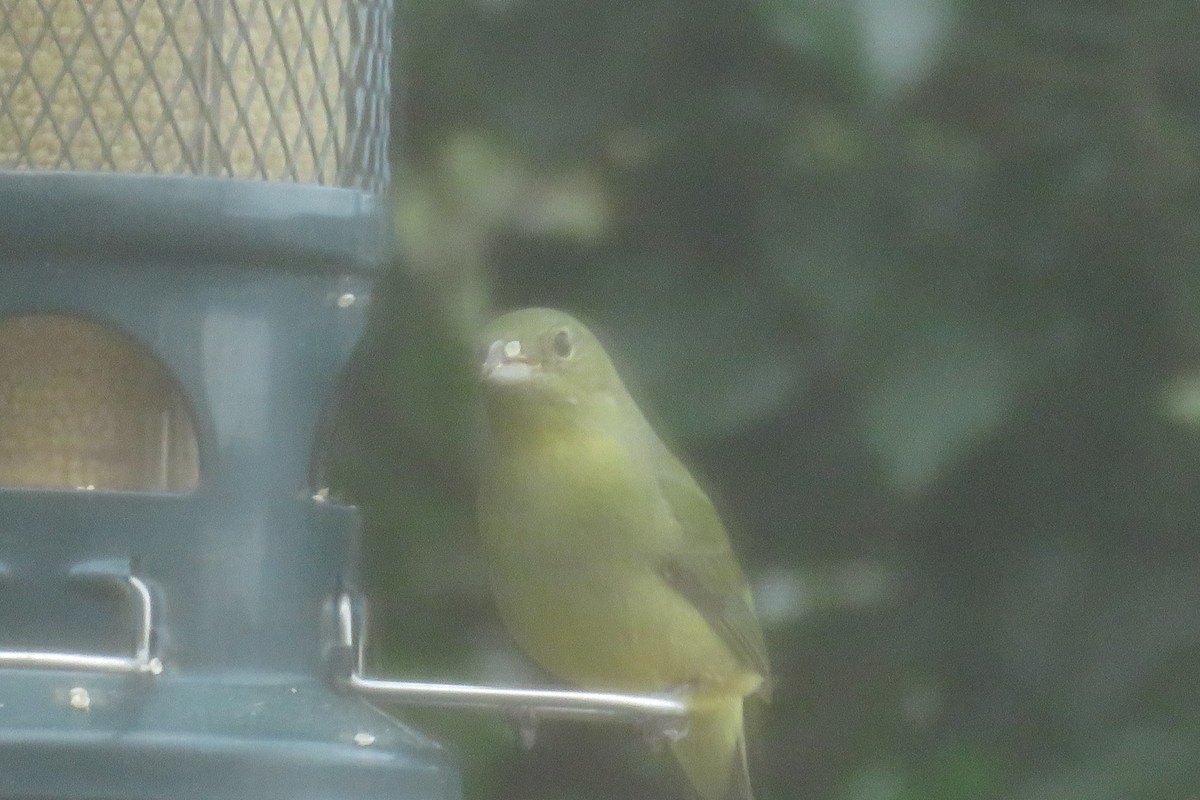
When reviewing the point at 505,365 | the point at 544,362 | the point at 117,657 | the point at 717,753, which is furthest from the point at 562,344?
the point at 117,657

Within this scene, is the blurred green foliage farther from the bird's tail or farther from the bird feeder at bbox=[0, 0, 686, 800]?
the bird feeder at bbox=[0, 0, 686, 800]

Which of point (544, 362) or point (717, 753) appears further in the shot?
point (717, 753)

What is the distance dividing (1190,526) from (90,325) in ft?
6.90

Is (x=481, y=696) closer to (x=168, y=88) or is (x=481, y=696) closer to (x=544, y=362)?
(x=168, y=88)

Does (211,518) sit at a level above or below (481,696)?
above

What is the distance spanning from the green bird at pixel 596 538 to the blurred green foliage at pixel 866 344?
10cm

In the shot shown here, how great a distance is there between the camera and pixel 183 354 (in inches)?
107

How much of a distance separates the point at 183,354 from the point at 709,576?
1.63m

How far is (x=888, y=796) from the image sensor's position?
3.75 m

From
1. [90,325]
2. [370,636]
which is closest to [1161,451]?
[370,636]

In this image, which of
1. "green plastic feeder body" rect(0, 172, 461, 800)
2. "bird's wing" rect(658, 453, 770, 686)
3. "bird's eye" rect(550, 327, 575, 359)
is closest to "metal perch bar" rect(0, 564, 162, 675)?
"green plastic feeder body" rect(0, 172, 461, 800)

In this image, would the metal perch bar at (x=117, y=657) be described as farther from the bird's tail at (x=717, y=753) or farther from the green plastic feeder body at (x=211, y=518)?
the bird's tail at (x=717, y=753)

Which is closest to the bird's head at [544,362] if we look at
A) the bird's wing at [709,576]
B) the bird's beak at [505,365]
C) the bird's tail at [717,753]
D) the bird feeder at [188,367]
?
the bird's beak at [505,365]

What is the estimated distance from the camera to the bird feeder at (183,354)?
266 cm
